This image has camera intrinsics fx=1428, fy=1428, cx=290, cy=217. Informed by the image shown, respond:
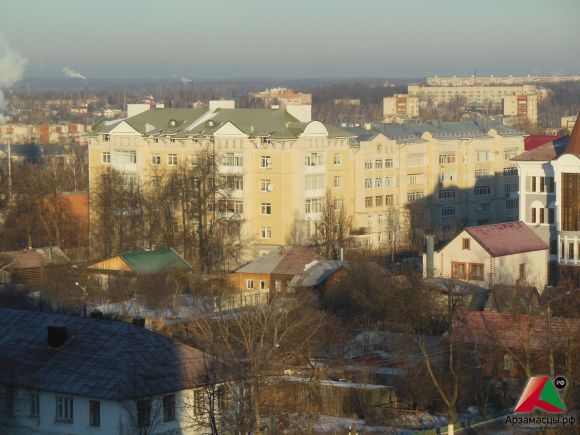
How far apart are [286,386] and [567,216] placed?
1311 centimetres

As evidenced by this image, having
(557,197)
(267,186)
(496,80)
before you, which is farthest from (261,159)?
(496,80)

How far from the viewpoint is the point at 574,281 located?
25.3m

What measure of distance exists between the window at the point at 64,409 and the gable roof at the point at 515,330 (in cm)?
521

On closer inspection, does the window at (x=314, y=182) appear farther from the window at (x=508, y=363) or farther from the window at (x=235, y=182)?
the window at (x=508, y=363)

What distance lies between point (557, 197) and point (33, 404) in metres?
15.4

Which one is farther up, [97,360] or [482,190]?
[482,190]

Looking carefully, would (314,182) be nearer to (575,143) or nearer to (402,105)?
(575,143)

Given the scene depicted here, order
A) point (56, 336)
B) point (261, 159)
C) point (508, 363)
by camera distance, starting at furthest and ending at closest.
→ point (261, 159) < point (508, 363) < point (56, 336)

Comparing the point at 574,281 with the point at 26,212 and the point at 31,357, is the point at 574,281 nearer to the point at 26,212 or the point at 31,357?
the point at 31,357

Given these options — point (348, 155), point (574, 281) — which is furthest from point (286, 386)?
point (348, 155)

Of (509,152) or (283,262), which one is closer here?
(283,262)

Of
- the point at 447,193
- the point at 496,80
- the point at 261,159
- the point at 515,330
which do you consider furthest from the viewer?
the point at 496,80

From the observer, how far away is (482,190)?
130ft

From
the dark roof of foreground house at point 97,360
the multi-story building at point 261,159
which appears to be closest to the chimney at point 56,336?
the dark roof of foreground house at point 97,360
